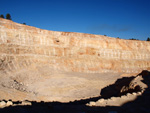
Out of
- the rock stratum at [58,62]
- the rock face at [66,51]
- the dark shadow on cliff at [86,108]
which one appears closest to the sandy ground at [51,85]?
the rock stratum at [58,62]

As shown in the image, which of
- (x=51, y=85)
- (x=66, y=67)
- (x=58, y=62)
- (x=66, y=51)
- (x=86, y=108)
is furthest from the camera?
(x=66, y=51)

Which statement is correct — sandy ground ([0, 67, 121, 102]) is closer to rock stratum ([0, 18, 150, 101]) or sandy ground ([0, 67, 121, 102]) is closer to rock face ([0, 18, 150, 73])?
rock stratum ([0, 18, 150, 101])

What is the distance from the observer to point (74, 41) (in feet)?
93.1

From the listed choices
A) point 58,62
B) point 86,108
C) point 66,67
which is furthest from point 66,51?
point 86,108

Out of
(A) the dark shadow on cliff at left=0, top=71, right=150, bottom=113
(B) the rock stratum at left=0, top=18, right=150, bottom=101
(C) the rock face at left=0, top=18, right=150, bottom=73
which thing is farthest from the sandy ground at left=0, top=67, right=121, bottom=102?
(A) the dark shadow on cliff at left=0, top=71, right=150, bottom=113

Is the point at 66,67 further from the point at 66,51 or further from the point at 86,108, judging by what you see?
the point at 86,108

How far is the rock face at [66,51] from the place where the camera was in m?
19.5

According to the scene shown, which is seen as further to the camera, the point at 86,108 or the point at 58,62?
the point at 58,62

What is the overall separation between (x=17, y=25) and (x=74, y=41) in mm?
11621

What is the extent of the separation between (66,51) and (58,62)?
137 inches

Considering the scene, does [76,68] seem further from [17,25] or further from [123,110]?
[123,110]

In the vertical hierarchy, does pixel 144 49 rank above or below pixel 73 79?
above

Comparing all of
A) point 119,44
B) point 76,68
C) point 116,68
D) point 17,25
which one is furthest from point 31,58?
point 119,44

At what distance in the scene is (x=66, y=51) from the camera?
85.7 ft
